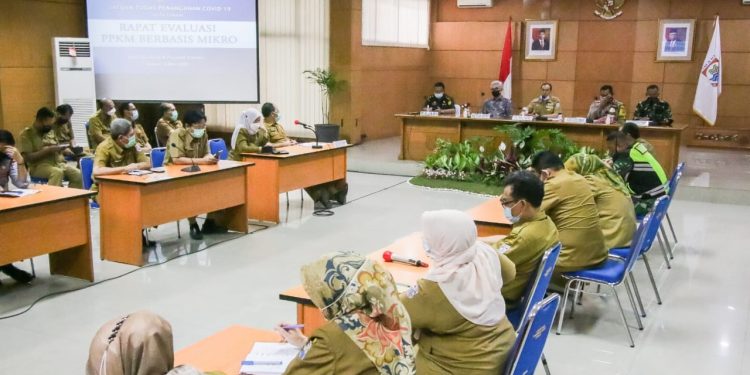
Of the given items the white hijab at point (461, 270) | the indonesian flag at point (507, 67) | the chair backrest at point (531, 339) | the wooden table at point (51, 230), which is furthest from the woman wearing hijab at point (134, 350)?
the indonesian flag at point (507, 67)

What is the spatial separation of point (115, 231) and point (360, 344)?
4.04 metres

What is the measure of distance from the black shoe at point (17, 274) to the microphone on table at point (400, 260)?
9.90 ft

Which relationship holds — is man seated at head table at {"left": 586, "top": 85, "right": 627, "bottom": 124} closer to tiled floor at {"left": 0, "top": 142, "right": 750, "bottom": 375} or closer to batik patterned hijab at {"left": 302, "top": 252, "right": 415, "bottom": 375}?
tiled floor at {"left": 0, "top": 142, "right": 750, "bottom": 375}

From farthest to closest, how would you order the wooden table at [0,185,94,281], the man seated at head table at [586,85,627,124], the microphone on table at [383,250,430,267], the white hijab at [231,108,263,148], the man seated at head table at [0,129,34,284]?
the man seated at head table at [586,85,627,124] → the white hijab at [231,108,263,148] → the man seated at head table at [0,129,34,284] → the wooden table at [0,185,94,281] → the microphone on table at [383,250,430,267]

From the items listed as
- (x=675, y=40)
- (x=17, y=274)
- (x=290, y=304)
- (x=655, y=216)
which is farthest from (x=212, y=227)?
(x=675, y=40)

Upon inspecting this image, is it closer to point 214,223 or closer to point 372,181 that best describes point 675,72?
point 372,181

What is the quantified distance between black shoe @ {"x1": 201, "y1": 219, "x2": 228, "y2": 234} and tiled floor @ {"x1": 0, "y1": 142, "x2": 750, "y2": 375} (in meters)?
0.27

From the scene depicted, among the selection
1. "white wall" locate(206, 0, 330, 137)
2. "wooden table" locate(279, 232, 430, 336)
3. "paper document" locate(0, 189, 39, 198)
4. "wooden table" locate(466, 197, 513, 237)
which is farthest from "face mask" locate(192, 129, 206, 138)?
"white wall" locate(206, 0, 330, 137)

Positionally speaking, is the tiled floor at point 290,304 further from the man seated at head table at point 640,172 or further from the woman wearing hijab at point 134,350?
the woman wearing hijab at point 134,350

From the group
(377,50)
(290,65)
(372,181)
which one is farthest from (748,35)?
(290,65)

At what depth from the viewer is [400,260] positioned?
11.0ft

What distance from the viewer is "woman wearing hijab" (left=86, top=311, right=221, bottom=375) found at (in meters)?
1.60

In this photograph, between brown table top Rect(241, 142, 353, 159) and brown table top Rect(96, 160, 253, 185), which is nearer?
brown table top Rect(96, 160, 253, 185)

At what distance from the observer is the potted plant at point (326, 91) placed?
10812 mm
